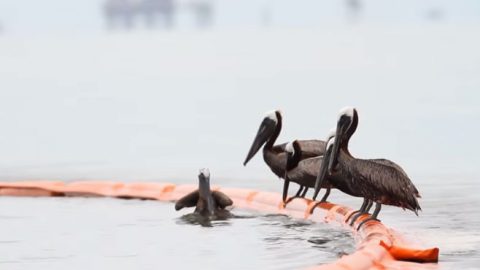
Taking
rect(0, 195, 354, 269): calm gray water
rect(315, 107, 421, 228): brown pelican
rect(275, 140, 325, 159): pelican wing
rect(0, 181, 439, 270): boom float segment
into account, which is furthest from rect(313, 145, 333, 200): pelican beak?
rect(275, 140, 325, 159): pelican wing

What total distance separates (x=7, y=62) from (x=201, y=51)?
69.6 ft

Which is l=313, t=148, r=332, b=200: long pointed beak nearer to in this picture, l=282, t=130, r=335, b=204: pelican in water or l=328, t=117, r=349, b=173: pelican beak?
l=328, t=117, r=349, b=173: pelican beak

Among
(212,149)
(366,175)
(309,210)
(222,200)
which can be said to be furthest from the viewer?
(212,149)

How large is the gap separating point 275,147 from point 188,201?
1.44 metres

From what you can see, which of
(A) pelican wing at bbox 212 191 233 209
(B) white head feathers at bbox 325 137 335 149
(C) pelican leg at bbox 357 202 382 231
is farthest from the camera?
(A) pelican wing at bbox 212 191 233 209

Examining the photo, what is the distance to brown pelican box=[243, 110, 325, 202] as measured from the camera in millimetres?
20609

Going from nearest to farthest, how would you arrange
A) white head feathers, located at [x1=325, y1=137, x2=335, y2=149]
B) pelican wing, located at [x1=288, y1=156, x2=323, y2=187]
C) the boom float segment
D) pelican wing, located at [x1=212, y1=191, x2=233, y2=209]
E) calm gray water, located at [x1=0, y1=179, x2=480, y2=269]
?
the boom float segment, calm gray water, located at [x1=0, y1=179, x2=480, y2=269], white head feathers, located at [x1=325, y1=137, x2=335, y2=149], pelican wing, located at [x1=288, y1=156, x2=323, y2=187], pelican wing, located at [x1=212, y1=191, x2=233, y2=209]

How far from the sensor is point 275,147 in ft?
70.5

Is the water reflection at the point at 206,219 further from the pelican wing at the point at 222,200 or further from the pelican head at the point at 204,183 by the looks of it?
the pelican head at the point at 204,183

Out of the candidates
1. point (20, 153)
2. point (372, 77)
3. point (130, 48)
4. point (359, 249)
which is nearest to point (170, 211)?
point (359, 249)

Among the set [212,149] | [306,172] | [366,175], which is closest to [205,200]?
[306,172]

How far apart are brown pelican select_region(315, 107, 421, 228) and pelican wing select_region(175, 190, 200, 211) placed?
7.12 ft

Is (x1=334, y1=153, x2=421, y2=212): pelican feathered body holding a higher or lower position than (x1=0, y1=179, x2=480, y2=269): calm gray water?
higher

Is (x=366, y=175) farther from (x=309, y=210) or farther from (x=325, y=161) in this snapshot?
(x=309, y=210)
